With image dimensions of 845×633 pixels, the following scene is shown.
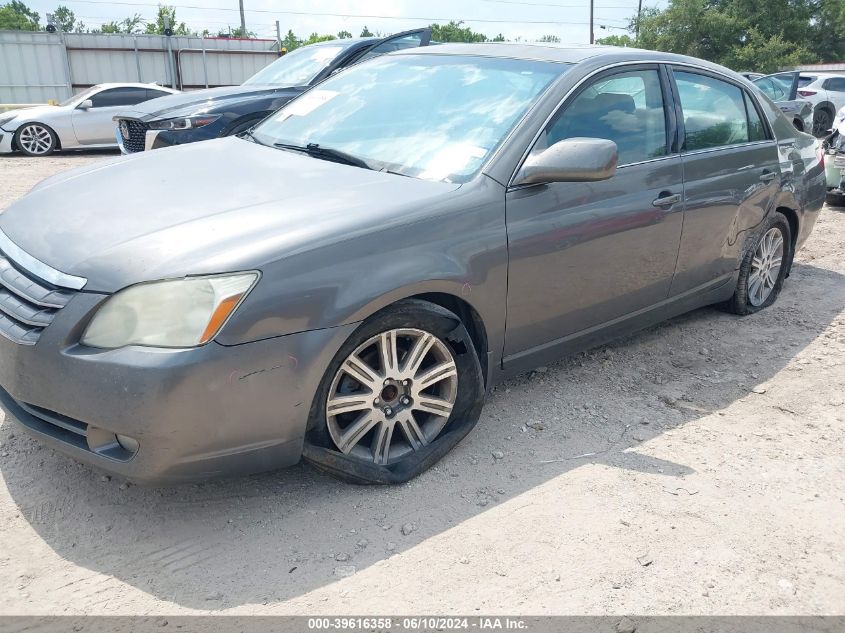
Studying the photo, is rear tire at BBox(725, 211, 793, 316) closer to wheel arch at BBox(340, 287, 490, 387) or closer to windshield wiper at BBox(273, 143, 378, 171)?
wheel arch at BBox(340, 287, 490, 387)

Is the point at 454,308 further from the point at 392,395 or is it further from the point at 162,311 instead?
→ the point at 162,311

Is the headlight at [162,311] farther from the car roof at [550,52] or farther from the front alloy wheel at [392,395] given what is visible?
the car roof at [550,52]

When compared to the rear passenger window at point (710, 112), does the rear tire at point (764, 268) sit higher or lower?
lower

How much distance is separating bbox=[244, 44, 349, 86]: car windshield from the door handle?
17.8 ft

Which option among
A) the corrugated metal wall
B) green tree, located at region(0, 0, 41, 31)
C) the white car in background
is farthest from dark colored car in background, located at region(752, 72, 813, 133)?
green tree, located at region(0, 0, 41, 31)

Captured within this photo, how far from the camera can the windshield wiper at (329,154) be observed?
11.3ft

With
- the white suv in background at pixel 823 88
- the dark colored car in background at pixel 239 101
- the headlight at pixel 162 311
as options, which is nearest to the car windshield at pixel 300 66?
the dark colored car in background at pixel 239 101

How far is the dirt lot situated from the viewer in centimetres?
246

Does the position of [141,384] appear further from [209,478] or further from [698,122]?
[698,122]

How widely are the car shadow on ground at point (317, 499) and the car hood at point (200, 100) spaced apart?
17.3 feet

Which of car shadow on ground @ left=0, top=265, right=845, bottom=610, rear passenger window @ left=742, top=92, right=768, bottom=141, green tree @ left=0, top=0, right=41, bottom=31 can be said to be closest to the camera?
car shadow on ground @ left=0, top=265, right=845, bottom=610

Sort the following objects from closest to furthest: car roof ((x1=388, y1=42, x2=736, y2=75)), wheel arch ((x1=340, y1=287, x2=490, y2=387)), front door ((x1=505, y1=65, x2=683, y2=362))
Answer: wheel arch ((x1=340, y1=287, x2=490, y2=387)), front door ((x1=505, y1=65, x2=683, y2=362)), car roof ((x1=388, y1=42, x2=736, y2=75))

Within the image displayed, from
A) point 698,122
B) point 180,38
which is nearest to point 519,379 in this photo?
point 698,122

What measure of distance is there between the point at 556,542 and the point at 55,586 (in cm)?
163
